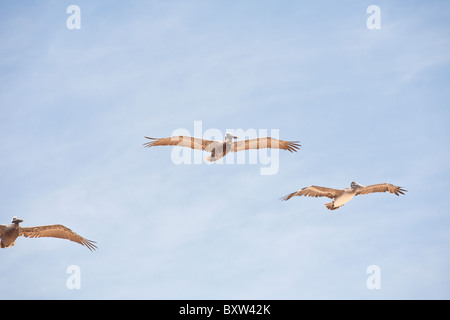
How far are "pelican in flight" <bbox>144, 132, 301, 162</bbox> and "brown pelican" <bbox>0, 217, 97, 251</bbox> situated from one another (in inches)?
239

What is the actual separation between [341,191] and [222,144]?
6.51 m

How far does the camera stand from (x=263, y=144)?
36875 mm

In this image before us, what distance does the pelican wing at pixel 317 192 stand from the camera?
3562 centimetres

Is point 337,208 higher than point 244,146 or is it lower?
lower

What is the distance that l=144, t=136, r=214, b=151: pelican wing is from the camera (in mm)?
35406

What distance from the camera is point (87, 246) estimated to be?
36.5 metres

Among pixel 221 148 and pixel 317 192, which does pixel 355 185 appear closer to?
pixel 317 192

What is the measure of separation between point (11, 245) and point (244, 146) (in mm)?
12822

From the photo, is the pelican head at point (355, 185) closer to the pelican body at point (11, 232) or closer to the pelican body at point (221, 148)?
the pelican body at point (221, 148)

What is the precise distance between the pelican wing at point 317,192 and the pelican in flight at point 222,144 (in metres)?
2.37

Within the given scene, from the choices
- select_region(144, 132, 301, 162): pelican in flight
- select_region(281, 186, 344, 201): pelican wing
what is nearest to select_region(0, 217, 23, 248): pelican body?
select_region(144, 132, 301, 162): pelican in flight
